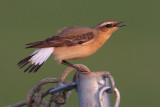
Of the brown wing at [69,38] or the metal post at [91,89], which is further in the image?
the brown wing at [69,38]

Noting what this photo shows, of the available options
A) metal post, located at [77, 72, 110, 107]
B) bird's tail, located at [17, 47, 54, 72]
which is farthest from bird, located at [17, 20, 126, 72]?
metal post, located at [77, 72, 110, 107]

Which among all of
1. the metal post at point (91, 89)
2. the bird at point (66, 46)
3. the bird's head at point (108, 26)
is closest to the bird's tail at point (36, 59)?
the bird at point (66, 46)

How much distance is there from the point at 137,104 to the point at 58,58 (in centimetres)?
231

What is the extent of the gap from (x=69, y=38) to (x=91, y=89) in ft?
6.39

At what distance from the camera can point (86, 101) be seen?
3.16 meters

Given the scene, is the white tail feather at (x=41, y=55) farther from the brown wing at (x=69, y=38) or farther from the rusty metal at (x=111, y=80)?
the rusty metal at (x=111, y=80)

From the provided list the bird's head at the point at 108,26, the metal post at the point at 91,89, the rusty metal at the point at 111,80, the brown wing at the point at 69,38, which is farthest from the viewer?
the bird's head at the point at 108,26

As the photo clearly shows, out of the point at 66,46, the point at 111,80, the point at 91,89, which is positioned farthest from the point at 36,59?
the point at 111,80

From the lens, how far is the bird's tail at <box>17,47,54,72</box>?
4.72m

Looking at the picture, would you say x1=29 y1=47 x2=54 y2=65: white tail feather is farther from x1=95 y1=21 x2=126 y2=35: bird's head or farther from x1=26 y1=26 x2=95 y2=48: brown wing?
x1=95 y1=21 x2=126 y2=35: bird's head

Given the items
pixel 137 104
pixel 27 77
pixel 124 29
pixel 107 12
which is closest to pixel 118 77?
pixel 137 104

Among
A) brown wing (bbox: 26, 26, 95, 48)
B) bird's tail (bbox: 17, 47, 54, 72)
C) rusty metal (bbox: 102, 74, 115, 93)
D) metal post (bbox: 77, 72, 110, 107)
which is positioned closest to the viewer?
rusty metal (bbox: 102, 74, 115, 93)

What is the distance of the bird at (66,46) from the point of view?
15.7 feet

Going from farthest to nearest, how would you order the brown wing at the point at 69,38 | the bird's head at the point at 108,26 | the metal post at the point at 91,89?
1. the bird's head at the point at 108,26
2. the brown wing at the point at 69,38
3. the metal post at the point at 91,89
